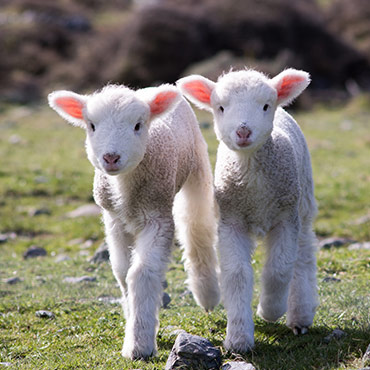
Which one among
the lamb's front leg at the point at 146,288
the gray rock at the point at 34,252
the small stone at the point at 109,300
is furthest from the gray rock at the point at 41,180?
the lamb's front leg at the point at 146,288

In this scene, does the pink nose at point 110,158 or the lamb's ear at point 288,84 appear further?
the lamb's ear at point 288,84

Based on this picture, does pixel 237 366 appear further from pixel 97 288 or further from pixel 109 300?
pixel 97 288

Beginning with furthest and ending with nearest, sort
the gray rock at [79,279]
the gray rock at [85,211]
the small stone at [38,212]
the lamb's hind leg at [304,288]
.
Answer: the small stone at [38,212] → the gray rock at [85,211] → the gray rock at [79,279] → the lamb's hind leg at [304,288]

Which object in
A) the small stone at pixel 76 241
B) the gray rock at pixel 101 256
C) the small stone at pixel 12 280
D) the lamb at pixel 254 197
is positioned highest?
the lamb at pixel 254 197

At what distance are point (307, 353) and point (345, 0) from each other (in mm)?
42257

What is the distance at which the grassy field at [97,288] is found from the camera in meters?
5.56

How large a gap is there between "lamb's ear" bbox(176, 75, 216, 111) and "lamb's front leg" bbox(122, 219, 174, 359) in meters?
1.17

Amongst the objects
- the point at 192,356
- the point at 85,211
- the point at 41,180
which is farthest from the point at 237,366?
the point at 41,180

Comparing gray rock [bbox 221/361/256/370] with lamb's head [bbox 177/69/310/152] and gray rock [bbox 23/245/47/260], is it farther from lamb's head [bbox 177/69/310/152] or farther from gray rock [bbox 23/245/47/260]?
gray rock [bbox 23/245/47/260]

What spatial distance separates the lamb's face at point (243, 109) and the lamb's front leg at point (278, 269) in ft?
2.79

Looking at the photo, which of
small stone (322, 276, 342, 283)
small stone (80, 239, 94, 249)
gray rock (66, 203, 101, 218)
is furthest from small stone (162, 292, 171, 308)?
gray rock (66, 203, 101, 218)

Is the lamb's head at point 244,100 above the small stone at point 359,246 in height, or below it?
above

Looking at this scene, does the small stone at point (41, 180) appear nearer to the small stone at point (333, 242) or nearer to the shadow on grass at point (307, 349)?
the small stone at point (333, 242)

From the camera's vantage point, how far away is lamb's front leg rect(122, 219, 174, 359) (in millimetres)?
5539
